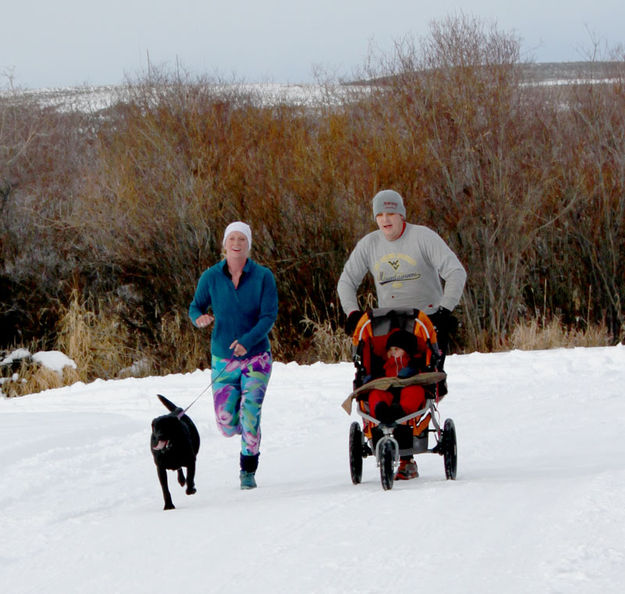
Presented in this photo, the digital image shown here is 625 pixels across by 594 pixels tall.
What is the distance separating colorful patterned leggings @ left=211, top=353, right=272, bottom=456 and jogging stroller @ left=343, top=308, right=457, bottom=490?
67 cm

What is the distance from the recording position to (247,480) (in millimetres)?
6980

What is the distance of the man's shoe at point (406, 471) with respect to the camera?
7027 millimetres

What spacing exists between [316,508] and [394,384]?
1.02m

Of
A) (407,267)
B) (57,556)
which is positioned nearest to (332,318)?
(407,267)

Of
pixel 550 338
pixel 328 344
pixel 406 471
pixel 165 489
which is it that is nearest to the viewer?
pixel 165 489

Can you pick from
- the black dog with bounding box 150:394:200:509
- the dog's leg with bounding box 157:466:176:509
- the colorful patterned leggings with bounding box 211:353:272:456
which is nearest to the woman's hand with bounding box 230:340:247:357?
the colorful patterned leggings with bounding box 211:353:272:456

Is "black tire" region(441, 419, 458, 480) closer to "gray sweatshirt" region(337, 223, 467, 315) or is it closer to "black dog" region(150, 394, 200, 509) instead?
"gray sweatshirt" region(337, 223, 467, 315)

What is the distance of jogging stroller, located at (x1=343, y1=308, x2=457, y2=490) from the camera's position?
6531 mm

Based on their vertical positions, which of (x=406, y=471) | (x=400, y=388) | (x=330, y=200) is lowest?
(x=406, y=471)

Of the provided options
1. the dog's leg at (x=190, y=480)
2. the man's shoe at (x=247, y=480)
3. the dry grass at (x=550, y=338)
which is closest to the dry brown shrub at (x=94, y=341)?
the dry grass at (x=550, y=338)

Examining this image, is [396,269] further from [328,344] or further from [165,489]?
[328,344]

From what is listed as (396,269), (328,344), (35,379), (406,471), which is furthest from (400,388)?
(35,379)

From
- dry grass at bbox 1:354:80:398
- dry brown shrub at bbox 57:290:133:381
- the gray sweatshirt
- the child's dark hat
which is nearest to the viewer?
the child's dark hat

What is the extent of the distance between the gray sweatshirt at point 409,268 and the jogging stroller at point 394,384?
10.1 inches
